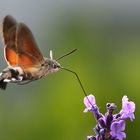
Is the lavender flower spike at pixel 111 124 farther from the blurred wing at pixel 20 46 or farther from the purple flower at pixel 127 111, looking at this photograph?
the blurred wing at pixel 20 46

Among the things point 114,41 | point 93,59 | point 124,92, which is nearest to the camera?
point 124,92

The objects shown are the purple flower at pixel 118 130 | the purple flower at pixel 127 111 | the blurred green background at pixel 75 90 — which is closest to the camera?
the purple flower at pixel 118 130

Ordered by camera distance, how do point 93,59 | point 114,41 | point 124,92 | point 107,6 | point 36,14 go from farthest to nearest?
point 36,14 → point 107,6 → point 114,41 → point 93,59 → point 124,92

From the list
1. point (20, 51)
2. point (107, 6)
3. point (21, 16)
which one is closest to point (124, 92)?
point (20, 51)

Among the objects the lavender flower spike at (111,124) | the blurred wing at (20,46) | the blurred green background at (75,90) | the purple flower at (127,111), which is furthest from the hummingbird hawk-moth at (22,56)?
the blurred green background at (75,90)

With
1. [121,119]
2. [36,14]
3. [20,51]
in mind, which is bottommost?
[36,14]

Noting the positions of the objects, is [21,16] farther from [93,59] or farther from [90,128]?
[90,128]

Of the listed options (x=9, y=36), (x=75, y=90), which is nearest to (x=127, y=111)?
(x=9, y=36)

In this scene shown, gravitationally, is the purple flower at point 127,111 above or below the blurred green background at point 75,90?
above
